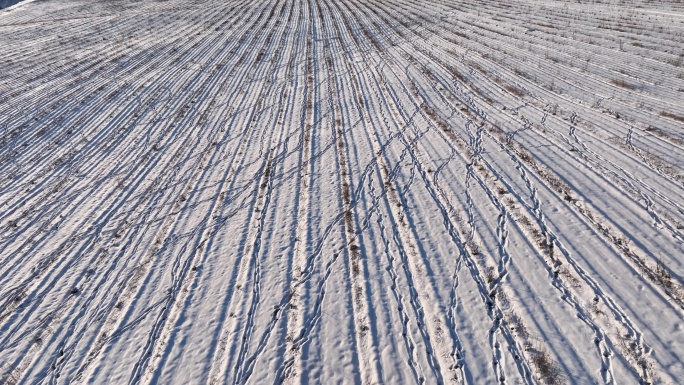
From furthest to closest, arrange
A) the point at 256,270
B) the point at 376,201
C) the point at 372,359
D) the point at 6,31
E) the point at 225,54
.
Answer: the point at 6,31
the point at 225,54
the point at 376,201
the point at 256,270
the point at 372,359

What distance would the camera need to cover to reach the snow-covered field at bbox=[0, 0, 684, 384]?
7.14 m

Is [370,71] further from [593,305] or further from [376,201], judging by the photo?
[593,305]

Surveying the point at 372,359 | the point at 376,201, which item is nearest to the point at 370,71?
the point at 376,201

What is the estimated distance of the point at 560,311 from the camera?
7344 millimetres

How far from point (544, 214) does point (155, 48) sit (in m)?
27.6

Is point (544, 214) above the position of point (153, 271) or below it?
above

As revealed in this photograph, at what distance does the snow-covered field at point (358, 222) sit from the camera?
23.4ft

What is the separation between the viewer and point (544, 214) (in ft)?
32.2

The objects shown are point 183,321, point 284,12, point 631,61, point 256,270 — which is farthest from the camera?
point 284,12

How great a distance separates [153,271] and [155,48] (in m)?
24.0

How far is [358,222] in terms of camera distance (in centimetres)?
1045

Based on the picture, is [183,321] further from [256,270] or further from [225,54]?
[225,54]

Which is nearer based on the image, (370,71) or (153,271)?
(153,271)

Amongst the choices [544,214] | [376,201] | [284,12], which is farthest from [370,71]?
[284,12]
